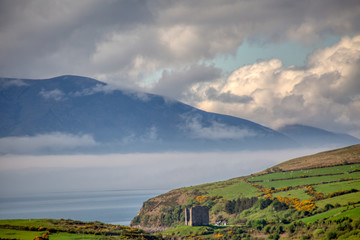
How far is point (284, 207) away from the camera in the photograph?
140m

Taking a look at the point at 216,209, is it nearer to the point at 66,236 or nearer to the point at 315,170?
the point at 315,170

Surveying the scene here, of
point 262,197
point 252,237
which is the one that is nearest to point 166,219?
point 262,197

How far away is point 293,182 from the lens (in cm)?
17150

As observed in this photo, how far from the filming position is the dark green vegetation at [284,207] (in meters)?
105

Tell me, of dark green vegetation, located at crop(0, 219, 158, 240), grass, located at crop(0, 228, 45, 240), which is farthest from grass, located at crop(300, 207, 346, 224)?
grass, located at crop(0, 228, 45, 240)

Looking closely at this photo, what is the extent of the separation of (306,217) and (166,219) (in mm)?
78636

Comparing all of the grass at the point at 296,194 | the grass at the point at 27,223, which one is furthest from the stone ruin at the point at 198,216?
the grass at the point at 27,223

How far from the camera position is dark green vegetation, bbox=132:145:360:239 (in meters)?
105

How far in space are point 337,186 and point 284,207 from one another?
2089 cm

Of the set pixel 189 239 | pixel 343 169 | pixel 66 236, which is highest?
pixel 343 169

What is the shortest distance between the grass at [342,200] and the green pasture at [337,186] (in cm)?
1000

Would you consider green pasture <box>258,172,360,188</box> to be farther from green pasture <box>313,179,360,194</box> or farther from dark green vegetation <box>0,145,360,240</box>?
green pasture <box>313,179,360,194</box>

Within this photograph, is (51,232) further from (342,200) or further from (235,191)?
→ (235,191)

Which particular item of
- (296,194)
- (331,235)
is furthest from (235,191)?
(331,235)
